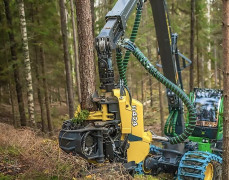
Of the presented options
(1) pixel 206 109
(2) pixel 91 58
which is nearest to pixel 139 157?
(2) pixel 91 58

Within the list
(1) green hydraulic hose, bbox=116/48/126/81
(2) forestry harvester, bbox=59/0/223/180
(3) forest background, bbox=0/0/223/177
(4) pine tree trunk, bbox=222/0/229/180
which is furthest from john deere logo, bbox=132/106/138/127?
(3) forest background, bbox=0/0/223/177

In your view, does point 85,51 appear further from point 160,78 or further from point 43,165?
point 43,165

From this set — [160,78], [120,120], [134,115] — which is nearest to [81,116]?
[120,120]

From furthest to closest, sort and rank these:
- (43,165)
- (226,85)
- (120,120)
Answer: (226,85) → (43,165) → (120,120)

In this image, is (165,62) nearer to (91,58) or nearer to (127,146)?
(91,58)

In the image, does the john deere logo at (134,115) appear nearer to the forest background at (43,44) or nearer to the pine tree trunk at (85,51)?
the pine tree trunk at (85,51)

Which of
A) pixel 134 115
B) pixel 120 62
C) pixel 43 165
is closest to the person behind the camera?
pixel 134 115

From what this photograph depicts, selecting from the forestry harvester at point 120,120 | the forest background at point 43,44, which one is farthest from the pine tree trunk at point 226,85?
the forest background at point 43,44

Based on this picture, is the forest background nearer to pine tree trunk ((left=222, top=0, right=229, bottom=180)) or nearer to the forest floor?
the forest floor

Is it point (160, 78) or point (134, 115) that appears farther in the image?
point (160, 78)

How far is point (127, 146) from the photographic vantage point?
5344mm

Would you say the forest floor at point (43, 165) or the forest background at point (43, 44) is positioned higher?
the forest background at point (43, 44)

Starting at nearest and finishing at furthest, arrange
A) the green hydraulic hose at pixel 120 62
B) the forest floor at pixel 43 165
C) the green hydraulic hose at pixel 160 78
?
the forest floor at pixel 43 165 < the green hydraulic hose at pixel 160 78 < the green hydraulic hose at pixel 120 62

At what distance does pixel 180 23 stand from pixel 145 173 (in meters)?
12.8
